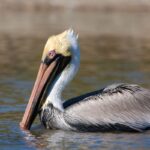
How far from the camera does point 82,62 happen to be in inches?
764

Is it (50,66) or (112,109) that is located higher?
(50,66)

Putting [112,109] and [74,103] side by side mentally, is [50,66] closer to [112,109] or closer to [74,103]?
[74,103]

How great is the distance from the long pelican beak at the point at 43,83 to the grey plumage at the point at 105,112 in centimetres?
15

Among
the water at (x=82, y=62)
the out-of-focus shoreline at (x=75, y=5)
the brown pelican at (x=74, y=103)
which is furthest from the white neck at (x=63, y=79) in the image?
the out-of-focus shoreline at (x=75, y=5)

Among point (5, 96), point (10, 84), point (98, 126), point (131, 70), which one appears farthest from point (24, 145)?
point (131, 70)

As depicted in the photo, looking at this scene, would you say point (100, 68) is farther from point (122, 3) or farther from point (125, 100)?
point (122, 3)

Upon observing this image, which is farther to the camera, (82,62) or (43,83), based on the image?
(82,62)

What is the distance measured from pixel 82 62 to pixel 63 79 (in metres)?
7.58

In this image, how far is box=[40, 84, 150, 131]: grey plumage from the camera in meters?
11.4

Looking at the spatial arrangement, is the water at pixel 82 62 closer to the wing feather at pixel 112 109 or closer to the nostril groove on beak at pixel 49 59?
the wing feather at pixel 112 109

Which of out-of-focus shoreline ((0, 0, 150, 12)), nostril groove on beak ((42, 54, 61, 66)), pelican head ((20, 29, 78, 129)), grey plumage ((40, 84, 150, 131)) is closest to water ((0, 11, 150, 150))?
grey plumage ((40, 84, 150, 131))

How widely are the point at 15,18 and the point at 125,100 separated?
2240cm

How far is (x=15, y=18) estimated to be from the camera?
110 ft

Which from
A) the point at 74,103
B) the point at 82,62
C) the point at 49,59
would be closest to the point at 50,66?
the point at 49,59
